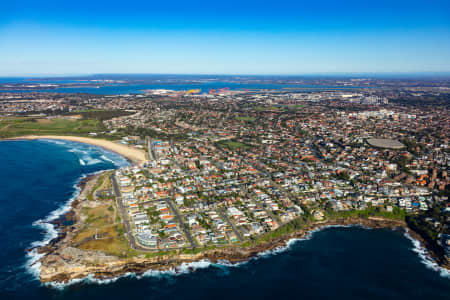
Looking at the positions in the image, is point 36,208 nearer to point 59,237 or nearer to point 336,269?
point 59,237

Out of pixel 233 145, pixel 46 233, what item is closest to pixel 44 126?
pixel 233 145

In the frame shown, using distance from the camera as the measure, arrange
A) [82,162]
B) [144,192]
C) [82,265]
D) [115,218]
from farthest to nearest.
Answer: [82,162]
[144,192]
[115,218]
[82,265]

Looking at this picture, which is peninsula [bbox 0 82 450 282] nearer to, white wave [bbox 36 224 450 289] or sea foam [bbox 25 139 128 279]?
white wave [bbox 36 224 450 289]

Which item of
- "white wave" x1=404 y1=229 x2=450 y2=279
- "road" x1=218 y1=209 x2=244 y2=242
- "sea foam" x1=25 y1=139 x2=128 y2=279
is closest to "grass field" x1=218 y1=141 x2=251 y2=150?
"sea foam" x1=25 y1=139 x2=128 y2=279

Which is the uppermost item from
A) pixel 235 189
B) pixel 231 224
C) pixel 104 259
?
pixel 235 189

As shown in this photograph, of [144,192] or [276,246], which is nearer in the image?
[276,246]

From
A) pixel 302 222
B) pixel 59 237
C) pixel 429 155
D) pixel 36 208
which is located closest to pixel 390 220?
pixel 302 222

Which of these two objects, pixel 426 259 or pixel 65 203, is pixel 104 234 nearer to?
pixel 65 203

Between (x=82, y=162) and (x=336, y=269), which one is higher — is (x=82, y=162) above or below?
above
